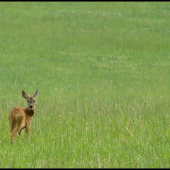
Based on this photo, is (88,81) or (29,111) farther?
(88,81)

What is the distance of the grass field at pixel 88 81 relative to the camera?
21.7ft

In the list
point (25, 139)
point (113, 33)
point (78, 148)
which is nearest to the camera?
point (78, 148)

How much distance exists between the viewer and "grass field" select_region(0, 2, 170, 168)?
6.61m

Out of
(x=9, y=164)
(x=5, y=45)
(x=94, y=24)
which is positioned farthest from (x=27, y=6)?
(x=9, y=164)

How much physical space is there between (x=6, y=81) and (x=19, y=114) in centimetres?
1404

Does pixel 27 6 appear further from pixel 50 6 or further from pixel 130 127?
pixel 130 127

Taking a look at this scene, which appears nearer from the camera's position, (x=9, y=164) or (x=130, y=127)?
(x=9, y=164)

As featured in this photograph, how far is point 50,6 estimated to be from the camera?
36.9m

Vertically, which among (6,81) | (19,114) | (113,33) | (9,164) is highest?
(113,33)

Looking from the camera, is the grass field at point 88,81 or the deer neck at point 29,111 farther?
the deer neck at point 29,111

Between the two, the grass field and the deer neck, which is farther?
the deer neck

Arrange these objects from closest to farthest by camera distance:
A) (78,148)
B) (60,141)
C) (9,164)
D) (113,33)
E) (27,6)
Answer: (9,164) < (78,148) < (60,141) < (113,33) < (27,6)

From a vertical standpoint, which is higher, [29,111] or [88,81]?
[88,81]

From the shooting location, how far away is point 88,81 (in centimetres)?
2253
